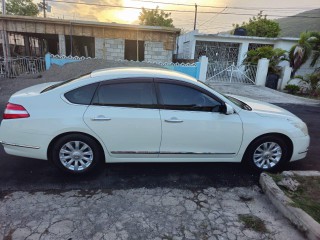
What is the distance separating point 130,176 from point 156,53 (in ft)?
41.9

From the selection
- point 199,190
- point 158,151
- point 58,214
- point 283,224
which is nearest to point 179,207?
point 199,190

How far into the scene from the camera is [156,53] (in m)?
15.5

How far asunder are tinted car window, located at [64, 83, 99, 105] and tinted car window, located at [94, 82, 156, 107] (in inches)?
3.5

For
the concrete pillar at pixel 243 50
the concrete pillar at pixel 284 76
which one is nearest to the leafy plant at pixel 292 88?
the concrete pillar at pixel 284 76

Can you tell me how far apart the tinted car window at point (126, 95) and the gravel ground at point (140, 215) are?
1.23 m

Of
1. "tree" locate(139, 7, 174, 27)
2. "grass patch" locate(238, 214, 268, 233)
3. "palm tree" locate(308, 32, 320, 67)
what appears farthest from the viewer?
"tree" locate(139, 7, 174, 27)

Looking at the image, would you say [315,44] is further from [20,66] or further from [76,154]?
[20,66]

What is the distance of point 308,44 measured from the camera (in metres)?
14.1

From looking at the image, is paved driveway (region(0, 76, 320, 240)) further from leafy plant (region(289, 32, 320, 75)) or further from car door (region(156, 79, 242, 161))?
leafy plant (region(289, 32, 320, 75))

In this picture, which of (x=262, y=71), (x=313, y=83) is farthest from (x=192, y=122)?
(x=262, y=71)

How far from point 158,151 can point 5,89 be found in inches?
368

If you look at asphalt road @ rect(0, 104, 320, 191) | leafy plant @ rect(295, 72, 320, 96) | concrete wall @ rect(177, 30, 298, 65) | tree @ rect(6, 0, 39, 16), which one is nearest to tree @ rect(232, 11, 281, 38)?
concrete wall @ rect(177, 30, 298, 65)

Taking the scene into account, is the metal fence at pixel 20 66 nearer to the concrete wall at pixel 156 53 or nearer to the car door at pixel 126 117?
the concrete wall at pixel 156 53

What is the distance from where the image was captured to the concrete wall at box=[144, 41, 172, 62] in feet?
50.4
